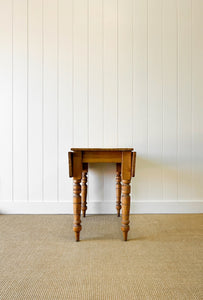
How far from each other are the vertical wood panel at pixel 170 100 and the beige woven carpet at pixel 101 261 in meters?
0.42

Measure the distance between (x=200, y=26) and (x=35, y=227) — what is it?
2.30 m

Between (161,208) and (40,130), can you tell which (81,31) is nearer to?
(40,130)

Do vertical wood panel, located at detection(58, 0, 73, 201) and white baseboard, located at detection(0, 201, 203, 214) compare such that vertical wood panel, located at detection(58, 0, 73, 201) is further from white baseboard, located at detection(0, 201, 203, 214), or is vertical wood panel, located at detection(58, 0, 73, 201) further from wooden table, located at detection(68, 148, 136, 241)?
wooden table, located at detection(68, 148, 136, 241)

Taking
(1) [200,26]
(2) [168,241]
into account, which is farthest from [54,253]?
(1) [200,26]

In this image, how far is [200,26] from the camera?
2225mm

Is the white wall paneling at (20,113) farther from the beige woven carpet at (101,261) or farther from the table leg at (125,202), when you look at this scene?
the table leg at (125,202)

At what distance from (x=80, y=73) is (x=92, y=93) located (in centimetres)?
22

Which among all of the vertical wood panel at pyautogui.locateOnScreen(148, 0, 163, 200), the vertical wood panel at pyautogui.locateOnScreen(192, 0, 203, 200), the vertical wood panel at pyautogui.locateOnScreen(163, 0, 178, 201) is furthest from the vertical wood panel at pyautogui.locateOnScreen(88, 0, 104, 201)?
the vertical wood panel at pyautogui.locateOnScreen(192, 0, 203, 200)

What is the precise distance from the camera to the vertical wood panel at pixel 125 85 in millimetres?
2209

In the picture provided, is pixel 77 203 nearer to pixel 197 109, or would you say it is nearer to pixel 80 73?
pixel 80 73

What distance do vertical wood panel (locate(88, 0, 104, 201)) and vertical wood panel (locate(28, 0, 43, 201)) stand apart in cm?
47

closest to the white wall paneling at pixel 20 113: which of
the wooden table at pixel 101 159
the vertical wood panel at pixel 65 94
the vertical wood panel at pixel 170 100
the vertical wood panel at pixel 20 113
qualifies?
the vertical wood panel at pixel 20 113

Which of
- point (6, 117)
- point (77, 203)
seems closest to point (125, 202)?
point (77, 203)

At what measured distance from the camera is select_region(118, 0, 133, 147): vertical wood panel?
2209 millimetres
